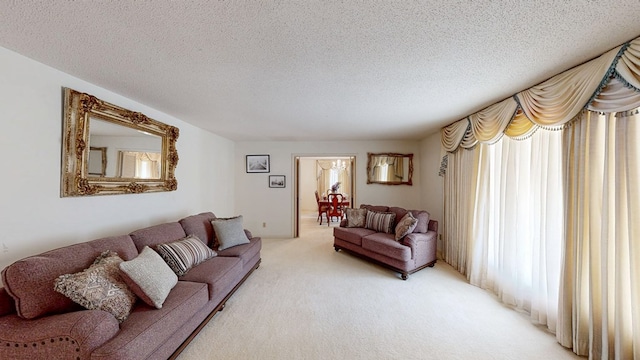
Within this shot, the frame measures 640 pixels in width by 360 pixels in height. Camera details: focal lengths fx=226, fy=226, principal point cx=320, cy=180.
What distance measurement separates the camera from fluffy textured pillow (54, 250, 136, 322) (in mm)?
1442

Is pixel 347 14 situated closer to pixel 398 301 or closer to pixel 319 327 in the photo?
pixel 319 327

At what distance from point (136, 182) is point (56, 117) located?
968 millimetres

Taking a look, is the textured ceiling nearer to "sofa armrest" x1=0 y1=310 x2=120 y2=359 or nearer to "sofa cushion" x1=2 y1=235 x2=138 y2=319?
"sofa cushion" x1=2 y1=235 x2=138 y2=319

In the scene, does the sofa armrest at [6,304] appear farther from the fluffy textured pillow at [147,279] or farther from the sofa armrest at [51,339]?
the fluffy textured pillow at [147,279]

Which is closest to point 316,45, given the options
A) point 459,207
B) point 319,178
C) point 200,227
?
point 200,227

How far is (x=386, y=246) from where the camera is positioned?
3412 millimetres

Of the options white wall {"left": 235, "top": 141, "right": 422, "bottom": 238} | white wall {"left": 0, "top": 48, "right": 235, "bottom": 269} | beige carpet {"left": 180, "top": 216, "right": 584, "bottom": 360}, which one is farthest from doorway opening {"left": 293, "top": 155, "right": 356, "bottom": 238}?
white wall {"left": 0, "top": 48, "right": 235, "bottom": 269}

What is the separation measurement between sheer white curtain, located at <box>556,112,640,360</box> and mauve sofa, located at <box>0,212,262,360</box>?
123 inches

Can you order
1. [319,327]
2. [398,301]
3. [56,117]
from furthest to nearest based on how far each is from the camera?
[398,301] → [319,327] → [56,117]

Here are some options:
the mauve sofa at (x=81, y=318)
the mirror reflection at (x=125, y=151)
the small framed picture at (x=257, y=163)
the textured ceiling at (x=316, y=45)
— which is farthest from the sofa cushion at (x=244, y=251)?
the small framed picture at (x=257, y=163)

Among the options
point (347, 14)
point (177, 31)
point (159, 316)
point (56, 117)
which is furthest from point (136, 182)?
point (347, 14)

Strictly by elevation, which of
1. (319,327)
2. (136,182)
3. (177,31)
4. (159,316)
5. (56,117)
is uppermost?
(177,31)

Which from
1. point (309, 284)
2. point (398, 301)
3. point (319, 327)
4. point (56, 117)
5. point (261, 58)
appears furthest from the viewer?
point (309, 284)

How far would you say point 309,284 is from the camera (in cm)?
305
